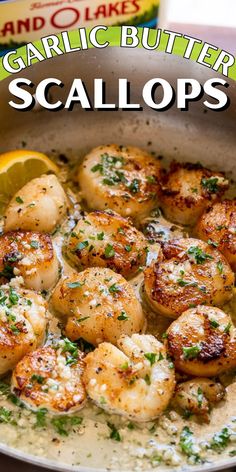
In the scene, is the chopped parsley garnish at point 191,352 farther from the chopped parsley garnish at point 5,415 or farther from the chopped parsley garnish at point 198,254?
the chopped parsley garnish at point 5,415

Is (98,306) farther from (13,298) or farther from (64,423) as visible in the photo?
(64,423)

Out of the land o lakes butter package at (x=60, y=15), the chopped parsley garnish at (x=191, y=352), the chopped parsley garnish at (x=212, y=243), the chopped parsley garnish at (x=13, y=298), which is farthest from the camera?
the land o lakes butter package at (x=60, y=15)

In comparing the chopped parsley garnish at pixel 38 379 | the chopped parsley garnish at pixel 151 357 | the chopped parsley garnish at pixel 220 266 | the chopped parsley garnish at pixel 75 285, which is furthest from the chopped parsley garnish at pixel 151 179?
the chopped parsley garnish at pixel 38 379

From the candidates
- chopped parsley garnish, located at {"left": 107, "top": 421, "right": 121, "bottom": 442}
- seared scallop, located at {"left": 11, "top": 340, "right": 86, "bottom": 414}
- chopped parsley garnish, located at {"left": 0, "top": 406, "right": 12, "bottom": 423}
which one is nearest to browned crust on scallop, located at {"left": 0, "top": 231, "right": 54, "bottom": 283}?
seared scallop, located at {"left": 11, "top": 340, "right": 86, "bottom": 414}

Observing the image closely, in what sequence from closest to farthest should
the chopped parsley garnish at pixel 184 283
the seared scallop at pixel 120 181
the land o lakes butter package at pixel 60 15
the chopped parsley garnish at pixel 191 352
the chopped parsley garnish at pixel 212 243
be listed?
the chopped parsley garnish at pixel 191 352 < the chopped parsley garnish at pixel 184 283 < the chopped parsley garnish at pixel 212 243 < the seared scallop at pixel 120 181 < the land o lakes butter package at pixel 60 15

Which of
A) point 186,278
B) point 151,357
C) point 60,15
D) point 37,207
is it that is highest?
point 60,15

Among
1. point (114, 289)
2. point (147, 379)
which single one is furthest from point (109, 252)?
point (147, 379)

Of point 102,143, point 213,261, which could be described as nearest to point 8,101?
point 102,143
